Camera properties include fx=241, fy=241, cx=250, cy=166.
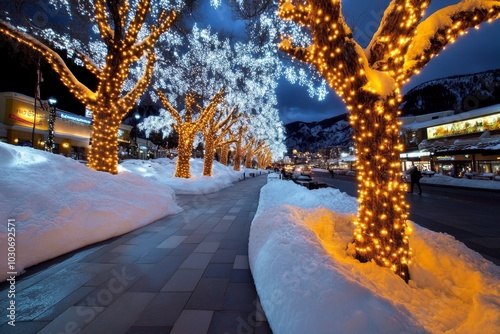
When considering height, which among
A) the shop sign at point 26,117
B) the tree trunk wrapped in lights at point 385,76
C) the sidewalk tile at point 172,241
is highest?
the shop sign at point 26,117

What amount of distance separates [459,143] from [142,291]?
34508 millimetres

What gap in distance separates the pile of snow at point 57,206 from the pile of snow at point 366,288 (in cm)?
327

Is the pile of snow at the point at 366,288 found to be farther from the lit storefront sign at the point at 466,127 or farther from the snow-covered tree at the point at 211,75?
the lit storefront sign at the point at 466,127

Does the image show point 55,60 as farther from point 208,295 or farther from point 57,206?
point 208,295

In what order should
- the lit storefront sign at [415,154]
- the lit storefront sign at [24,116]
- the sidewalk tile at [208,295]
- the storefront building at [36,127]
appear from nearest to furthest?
the sidewalk tile at [208,295] → the storefront building at [36,127] → the lit storefront sign at [24,116] → the lit storefront sign at [415,154]

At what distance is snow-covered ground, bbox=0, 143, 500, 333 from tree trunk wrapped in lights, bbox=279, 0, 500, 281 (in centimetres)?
50

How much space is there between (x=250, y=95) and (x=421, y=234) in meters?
17.1

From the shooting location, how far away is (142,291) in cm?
304

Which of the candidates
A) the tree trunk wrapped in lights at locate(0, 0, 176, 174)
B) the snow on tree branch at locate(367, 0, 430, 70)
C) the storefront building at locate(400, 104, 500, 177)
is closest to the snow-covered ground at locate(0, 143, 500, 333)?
the tree trunk wrapped in lights at locate(0, 0, 176, 174)

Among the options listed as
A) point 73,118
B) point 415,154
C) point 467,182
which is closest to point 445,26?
point 467,182

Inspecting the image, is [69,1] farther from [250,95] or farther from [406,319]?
[250,95]

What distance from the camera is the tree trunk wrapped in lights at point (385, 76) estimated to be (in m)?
2.96

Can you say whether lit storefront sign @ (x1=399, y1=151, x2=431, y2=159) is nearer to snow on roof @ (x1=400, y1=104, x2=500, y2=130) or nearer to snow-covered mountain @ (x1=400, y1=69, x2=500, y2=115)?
snow on roof @ (x1=400, y1=104, x2=500, y2=130)

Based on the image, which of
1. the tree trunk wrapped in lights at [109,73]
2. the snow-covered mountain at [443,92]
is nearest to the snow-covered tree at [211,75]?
the tree trunk wrapped in lights at [109,73]
